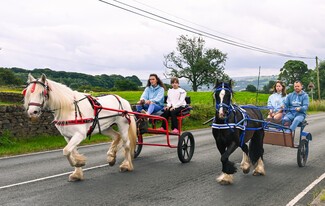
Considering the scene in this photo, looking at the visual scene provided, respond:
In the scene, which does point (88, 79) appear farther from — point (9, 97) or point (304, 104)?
point (304, 104)

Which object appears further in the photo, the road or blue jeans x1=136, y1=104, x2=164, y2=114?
blue jeans x1=136, y1=104, x2=164, y2=114

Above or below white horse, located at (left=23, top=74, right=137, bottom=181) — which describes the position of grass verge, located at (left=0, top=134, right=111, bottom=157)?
below

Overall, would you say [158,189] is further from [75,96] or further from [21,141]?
[21,141]

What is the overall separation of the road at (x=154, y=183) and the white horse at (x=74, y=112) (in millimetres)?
580

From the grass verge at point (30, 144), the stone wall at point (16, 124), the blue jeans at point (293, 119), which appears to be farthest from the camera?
the stone wall at point (16, 124)

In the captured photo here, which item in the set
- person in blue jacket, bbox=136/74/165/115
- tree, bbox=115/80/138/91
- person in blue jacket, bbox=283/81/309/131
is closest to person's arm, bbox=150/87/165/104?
person in blue jacket, bbox=136/74/165/115

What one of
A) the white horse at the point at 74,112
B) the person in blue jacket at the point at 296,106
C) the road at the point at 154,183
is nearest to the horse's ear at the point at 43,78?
the white horse at the point at 74,112

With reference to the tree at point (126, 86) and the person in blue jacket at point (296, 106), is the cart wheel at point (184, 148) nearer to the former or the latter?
the person in blue jacket at point (296, 106)

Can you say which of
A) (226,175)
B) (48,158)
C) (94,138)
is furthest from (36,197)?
(94,138)

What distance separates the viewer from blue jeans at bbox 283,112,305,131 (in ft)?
31.3

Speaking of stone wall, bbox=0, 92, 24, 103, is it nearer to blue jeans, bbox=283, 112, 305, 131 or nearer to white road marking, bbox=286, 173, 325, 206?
blue jeans, bbox=283, 112, 305, 131

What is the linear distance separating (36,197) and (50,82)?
7.11 ft

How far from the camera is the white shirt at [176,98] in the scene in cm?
1034

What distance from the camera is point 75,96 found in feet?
25.2
